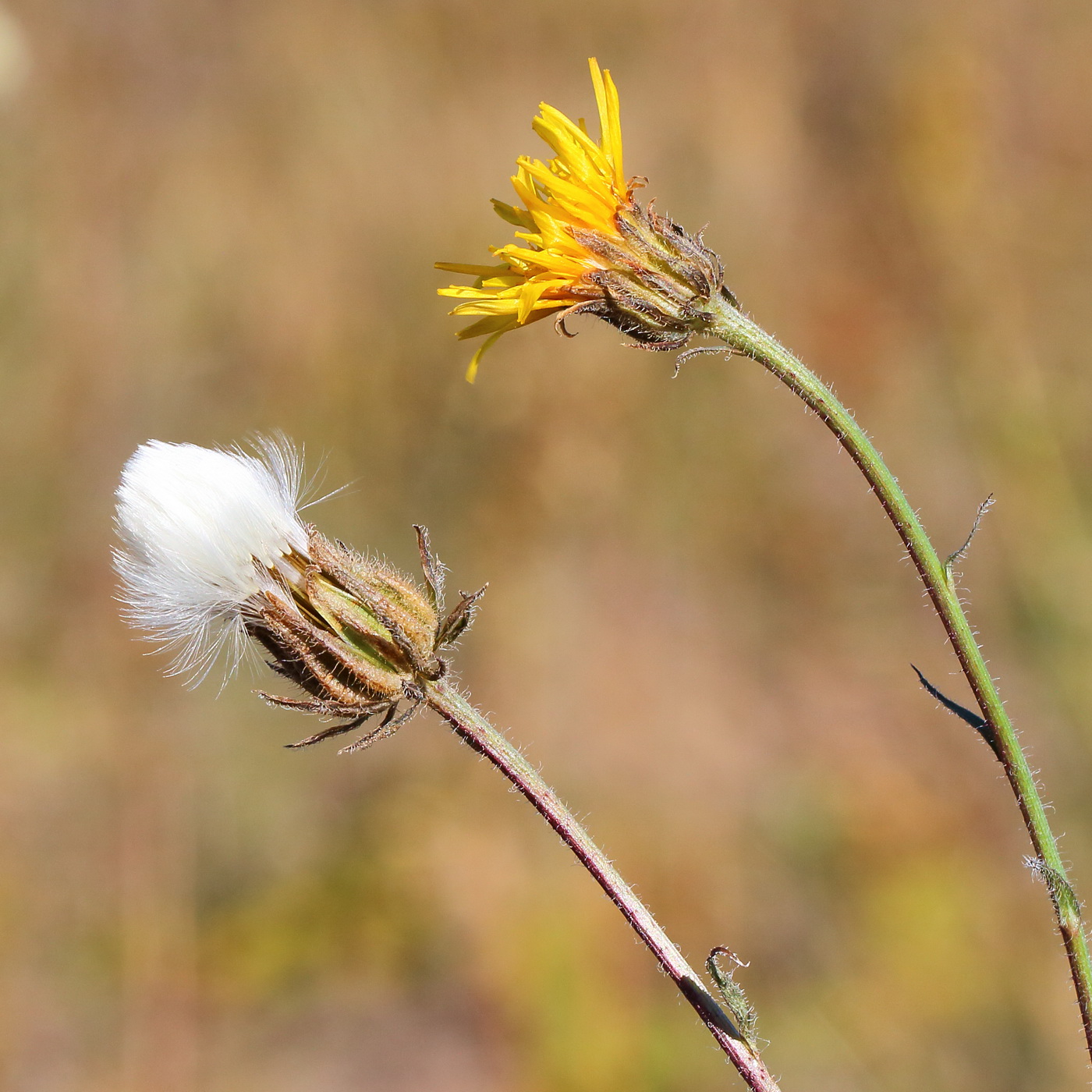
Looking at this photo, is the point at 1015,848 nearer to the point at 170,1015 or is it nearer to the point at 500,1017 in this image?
the point at 500,1017

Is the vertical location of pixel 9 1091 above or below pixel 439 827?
below

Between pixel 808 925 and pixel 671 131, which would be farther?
pixel 671 131

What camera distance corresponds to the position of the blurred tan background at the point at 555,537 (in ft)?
20.7

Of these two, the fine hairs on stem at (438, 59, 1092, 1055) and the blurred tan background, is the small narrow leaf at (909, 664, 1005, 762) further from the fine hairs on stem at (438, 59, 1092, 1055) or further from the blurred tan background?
the blurred tan background

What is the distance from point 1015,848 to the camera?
6.93 m

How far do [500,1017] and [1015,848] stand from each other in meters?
3.74

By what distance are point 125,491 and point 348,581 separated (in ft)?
1.55

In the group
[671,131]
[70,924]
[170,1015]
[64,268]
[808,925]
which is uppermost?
[671,131]

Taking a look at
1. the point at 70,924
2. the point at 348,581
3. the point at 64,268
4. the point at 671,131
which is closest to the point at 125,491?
the point at 348,581

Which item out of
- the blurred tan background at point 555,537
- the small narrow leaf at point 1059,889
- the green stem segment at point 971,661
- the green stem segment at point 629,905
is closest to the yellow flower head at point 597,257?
the green stem segment at point 971,661

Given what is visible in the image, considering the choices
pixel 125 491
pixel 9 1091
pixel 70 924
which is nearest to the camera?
pixel 125 491

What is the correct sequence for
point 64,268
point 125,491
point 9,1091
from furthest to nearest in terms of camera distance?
1. point 64,268
2. point 9,1091
3. point 125,491

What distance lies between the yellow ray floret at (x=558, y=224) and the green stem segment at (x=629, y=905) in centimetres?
77

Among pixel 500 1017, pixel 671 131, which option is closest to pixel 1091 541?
pixel 671 131
